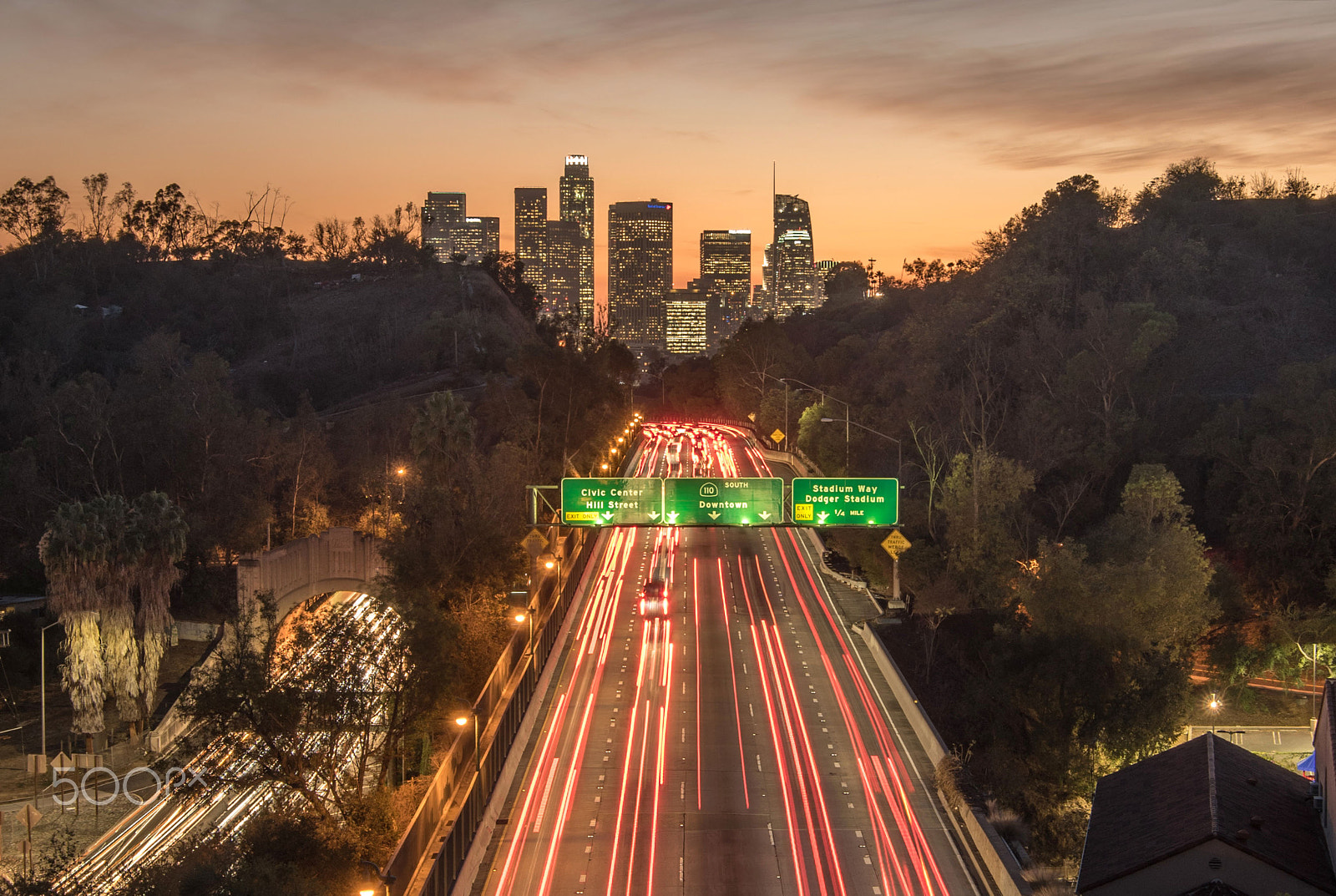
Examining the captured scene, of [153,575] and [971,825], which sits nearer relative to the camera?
[971,825]

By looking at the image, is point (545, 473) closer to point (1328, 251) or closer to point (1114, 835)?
point (1114, 835)

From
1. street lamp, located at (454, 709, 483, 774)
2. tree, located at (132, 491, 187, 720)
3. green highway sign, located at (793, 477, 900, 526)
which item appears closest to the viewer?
street lamp, located at (454, 709, 483, 774)

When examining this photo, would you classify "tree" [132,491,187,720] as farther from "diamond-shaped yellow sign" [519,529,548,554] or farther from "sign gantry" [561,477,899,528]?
"sign gantry" [561,477,899,528]

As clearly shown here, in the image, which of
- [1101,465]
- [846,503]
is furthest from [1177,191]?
[846,503]

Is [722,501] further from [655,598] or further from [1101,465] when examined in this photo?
[1101,465]

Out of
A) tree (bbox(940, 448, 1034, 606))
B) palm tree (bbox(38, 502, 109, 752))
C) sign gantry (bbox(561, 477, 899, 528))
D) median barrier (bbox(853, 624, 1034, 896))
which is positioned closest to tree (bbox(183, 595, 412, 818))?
sign gantry (bbox(561, 477, 899, 528))

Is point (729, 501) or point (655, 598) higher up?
point (729, 501)

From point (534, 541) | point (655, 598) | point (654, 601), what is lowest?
point (654, 601)
